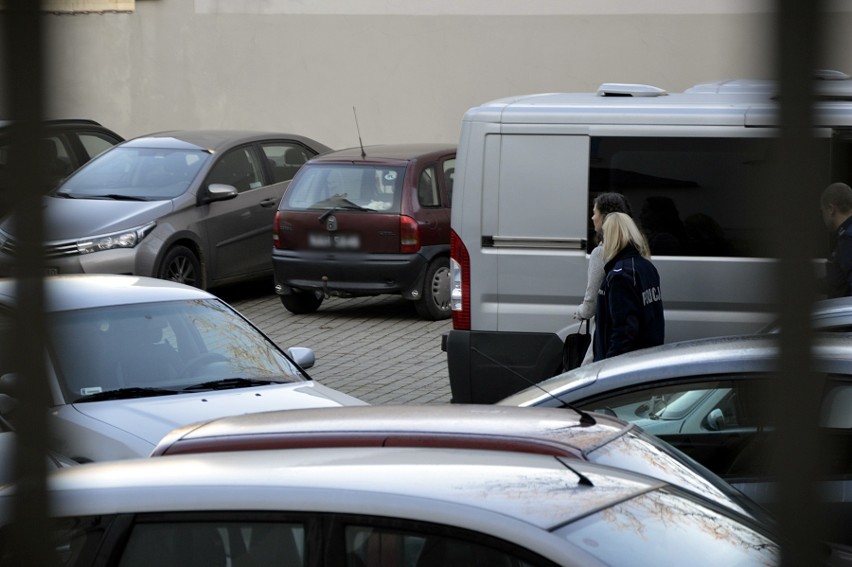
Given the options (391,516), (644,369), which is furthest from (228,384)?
(391,516)

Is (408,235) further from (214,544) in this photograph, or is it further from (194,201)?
(214,544)

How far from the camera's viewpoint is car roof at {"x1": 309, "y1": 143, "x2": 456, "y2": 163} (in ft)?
39.3

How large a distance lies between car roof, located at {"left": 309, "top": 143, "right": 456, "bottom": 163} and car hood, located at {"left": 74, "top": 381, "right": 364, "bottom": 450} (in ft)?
18.1

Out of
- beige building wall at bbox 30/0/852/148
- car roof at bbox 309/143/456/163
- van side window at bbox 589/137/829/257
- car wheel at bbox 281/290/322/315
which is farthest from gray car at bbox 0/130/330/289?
van side window at bbox 589/137/829/257

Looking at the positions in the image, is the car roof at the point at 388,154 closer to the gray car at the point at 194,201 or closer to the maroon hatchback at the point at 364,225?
the maroon hatchback at the point at 364,225

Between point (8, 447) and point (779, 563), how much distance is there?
0.69 m

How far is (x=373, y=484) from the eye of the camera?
2.82 metres

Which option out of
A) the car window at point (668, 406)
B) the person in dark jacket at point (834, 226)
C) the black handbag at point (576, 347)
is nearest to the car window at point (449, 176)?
the black handbag at point (576, 347)

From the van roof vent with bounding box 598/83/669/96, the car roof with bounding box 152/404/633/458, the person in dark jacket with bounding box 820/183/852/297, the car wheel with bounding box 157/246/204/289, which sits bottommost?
the car wheel with bounding box 157/246/204/289

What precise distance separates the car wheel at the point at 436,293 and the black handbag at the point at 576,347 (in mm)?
4303

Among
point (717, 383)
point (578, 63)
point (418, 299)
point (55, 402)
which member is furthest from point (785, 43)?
point (578, 63)

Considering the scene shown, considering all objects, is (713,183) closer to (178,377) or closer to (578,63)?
(178,377)

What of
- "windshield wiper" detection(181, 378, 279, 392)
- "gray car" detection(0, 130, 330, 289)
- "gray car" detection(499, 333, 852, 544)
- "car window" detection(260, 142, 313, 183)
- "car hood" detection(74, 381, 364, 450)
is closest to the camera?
"gray car" detection(499, 333, 852, 544)

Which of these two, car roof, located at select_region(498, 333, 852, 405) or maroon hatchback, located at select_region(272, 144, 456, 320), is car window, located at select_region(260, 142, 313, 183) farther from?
car roof, located at select_region(498, 333, 852, 405)
